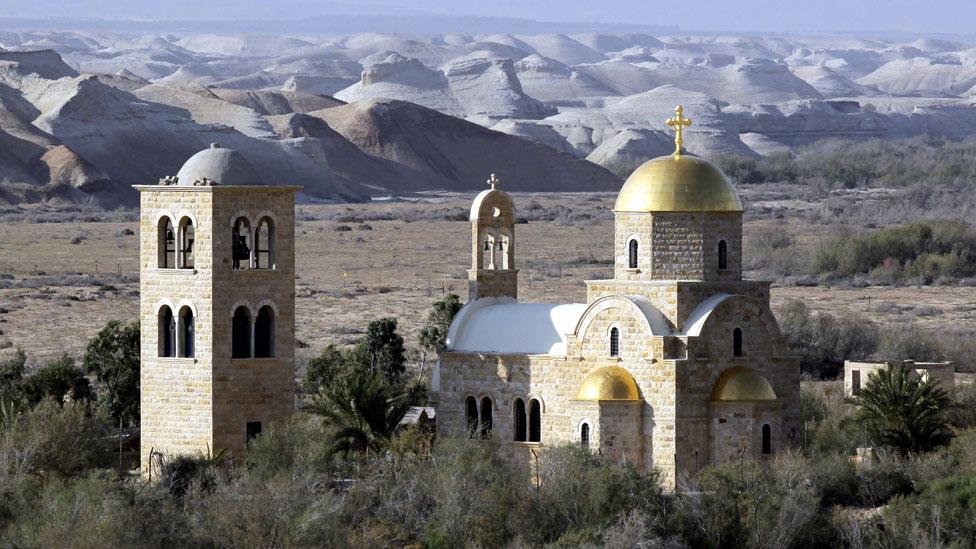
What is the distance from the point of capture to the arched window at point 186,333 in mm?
39781

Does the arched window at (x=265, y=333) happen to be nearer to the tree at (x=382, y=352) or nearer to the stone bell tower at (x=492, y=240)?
the stone bell tower at (x=492, y=240)

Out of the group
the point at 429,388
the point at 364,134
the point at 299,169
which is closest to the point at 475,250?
the point at 429,388

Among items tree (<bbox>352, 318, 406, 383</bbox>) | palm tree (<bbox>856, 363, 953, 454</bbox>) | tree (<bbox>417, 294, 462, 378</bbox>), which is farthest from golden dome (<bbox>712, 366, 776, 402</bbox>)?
tree (<bbox>417, 294, 462, 378</bbox>)

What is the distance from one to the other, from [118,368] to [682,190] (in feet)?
40.2

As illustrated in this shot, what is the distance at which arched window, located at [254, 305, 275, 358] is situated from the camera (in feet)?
131

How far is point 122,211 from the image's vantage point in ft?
406

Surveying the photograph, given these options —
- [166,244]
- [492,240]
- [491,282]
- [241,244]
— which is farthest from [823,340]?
[166,244]

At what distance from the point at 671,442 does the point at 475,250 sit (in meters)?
6.68

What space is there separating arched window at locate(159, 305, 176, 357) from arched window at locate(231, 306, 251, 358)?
1100 mm

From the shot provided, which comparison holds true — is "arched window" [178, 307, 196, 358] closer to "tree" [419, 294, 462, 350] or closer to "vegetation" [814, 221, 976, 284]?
"tree" [419, 294, 462, 350]

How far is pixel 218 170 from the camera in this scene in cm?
3950

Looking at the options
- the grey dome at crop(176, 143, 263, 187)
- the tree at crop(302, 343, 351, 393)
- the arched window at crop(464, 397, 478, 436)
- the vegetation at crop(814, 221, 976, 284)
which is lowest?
the arched window at crop(464, 397, 478, 436)

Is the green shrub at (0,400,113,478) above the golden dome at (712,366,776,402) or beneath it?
beneath

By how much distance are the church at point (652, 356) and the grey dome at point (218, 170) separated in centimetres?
486
